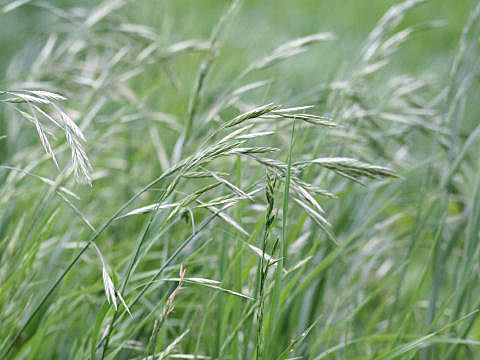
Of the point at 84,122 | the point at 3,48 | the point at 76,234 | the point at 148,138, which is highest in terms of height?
the point at 3,48

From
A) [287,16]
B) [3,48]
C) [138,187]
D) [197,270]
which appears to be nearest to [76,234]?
[138,187]

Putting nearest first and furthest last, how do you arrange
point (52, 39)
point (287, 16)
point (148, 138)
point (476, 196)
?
point (476, 196) → point (52, 39) → point (148, 138) → point (287, 16)

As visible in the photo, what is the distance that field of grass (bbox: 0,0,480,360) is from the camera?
3.78ft

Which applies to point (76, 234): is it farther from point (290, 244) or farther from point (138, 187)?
point (290, 244)

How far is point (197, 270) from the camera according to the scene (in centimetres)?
212

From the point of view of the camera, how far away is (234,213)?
1.68 m

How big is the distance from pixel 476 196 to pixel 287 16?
4.09 m

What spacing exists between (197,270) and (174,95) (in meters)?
1.42

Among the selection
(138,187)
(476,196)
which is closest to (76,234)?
(138,187)

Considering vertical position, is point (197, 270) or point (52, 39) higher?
point (52, 39)

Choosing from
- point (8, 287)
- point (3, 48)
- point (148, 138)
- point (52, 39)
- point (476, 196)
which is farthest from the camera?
point (3, 48)

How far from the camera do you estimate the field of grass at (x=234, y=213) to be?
1151mm

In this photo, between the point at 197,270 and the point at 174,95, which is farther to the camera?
the point at 174,95

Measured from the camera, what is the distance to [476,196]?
1549mm
